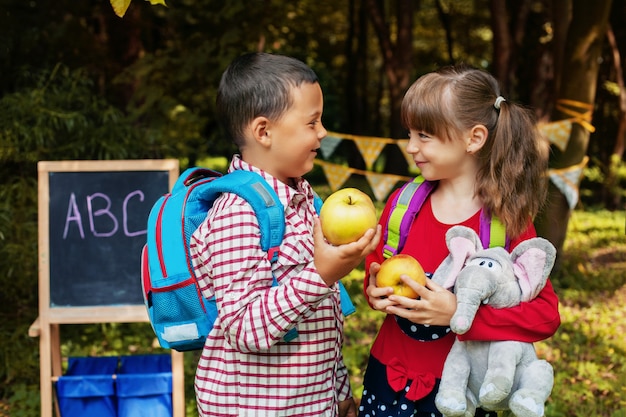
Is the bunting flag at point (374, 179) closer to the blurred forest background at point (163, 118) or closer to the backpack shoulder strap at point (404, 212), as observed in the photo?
the blurred forest background at point (163, 118)

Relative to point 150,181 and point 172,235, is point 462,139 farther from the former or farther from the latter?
point 150,181

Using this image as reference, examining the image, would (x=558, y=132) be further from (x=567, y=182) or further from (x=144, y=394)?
(x=144, y=394)

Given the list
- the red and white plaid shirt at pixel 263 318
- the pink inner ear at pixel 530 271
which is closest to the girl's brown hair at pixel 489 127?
the pink inner ear at pixel 530 271

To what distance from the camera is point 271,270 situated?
193 centimetres

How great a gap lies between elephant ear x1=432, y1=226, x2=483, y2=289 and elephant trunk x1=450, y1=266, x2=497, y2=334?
0.24ft

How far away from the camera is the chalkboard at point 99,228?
372cm

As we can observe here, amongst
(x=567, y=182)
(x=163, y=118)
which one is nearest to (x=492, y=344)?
(x=163, y=118)

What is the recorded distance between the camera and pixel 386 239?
2.34 metres

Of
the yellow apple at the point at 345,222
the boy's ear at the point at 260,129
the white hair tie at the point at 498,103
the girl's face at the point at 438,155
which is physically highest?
the white hair tie at the point at 498,103

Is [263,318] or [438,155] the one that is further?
[438,155]

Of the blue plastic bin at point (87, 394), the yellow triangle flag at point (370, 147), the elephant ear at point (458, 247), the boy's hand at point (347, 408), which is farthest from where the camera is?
the yellow triangle flag at point (370, 147)

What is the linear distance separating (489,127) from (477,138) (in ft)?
0.19

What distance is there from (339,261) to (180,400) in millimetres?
2144

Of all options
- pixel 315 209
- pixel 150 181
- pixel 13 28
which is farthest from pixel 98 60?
pixel 315 209
